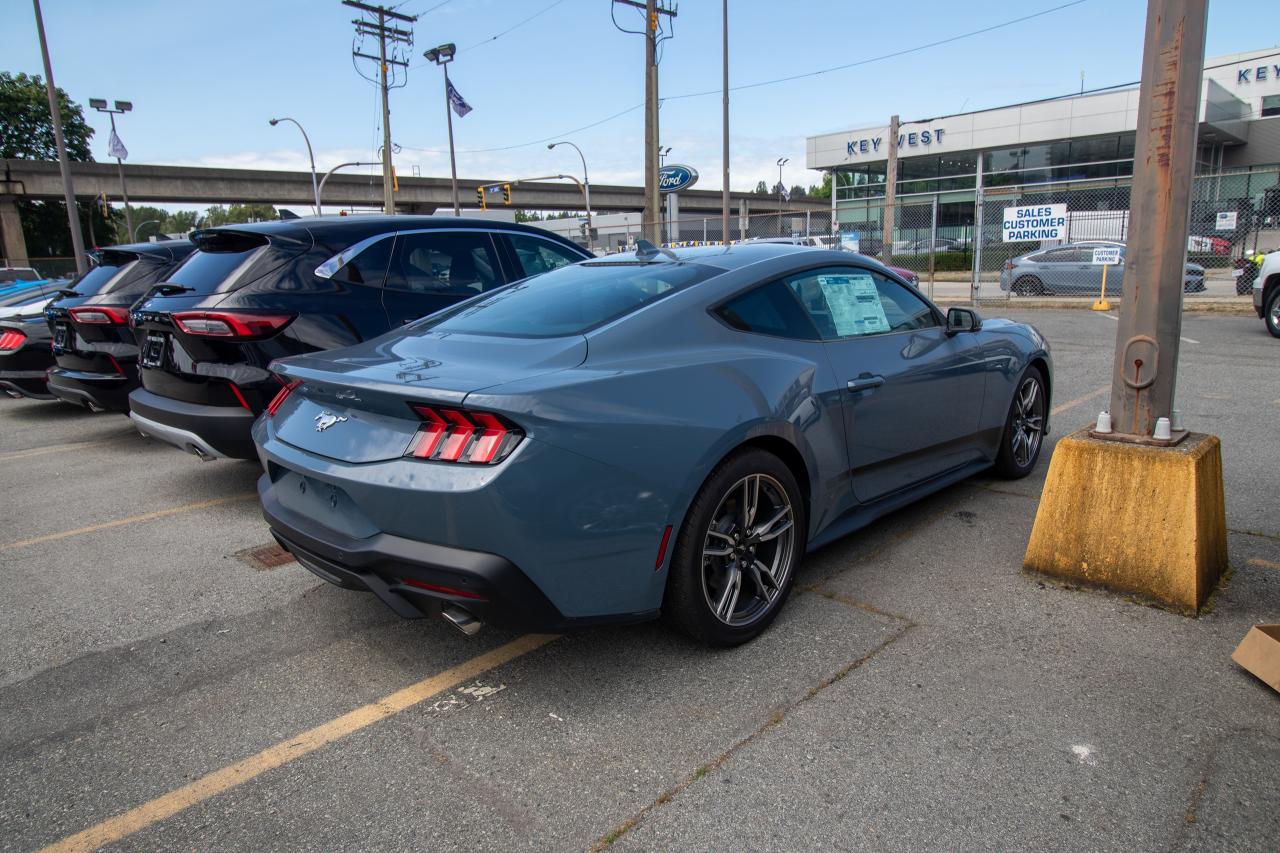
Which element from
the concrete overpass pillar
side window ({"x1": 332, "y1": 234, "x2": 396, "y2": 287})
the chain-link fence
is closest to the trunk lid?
side window ({"x1": 332, "y1": 234, "x2": 396, "y2": 287})

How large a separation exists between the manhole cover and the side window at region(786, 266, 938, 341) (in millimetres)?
2838

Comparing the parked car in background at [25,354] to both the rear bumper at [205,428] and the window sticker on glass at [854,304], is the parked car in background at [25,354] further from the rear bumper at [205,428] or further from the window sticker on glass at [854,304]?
the window sticker on glass at [854,304]

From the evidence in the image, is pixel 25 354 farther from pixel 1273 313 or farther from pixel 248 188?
pixel 248 188

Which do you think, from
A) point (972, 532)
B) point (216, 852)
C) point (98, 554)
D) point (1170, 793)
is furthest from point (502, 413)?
point (98, 554)

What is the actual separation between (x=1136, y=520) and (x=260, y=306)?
461 centimetres

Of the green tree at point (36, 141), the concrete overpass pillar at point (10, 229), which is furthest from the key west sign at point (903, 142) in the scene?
the green tree at point (36, 141)

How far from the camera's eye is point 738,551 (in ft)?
10.3

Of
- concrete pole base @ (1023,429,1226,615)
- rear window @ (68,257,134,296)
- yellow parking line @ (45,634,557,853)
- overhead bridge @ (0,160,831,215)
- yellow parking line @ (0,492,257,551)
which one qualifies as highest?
overhead bridge @ (0,160,831,215)

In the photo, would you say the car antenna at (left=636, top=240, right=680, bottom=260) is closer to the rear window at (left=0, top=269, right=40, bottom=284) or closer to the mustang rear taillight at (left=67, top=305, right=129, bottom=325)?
the mustang rear taillight at (left=67, top=305, right=129, bottom=325)

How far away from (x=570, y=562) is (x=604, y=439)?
0.40 metres

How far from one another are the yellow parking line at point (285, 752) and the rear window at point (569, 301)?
1.24 metres

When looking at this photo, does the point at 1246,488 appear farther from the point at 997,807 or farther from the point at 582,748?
the point at 582,748

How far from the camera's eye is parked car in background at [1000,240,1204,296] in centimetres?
1894

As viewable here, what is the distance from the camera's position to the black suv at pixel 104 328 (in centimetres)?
689
